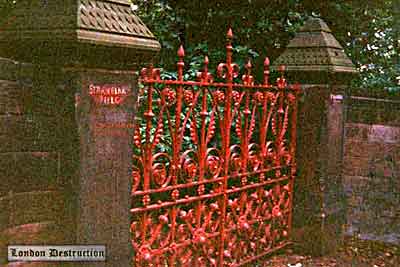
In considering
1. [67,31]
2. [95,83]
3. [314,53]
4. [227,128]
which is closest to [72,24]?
[67,31]

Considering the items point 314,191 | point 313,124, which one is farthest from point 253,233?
point 313,124

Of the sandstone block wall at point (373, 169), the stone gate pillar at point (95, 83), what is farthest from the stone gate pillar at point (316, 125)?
the stone gate pillar at point (95, 83)

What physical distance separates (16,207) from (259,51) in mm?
5061

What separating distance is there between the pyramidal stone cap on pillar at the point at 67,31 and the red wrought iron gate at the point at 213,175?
0.68m

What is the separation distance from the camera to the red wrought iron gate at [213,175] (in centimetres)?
382

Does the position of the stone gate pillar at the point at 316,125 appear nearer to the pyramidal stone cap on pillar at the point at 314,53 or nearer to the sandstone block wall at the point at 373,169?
the pyramidal stone cap on pillar at the point at 314,53

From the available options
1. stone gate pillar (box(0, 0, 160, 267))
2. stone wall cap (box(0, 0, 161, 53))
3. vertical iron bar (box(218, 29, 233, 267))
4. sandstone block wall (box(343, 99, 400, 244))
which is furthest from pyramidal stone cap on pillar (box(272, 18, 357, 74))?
stone wall cap (box(0, 0, 161, 53))

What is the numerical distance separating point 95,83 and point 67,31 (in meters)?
0.34

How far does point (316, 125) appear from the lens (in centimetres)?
561

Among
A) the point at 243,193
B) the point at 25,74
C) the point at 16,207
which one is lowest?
the point at 243,193

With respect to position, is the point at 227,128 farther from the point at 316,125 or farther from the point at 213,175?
the point at 316,125

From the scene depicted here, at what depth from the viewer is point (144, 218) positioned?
12.4 ft

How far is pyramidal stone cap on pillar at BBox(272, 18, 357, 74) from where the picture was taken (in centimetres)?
554

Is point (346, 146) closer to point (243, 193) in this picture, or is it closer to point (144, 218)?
point (243, 193)
